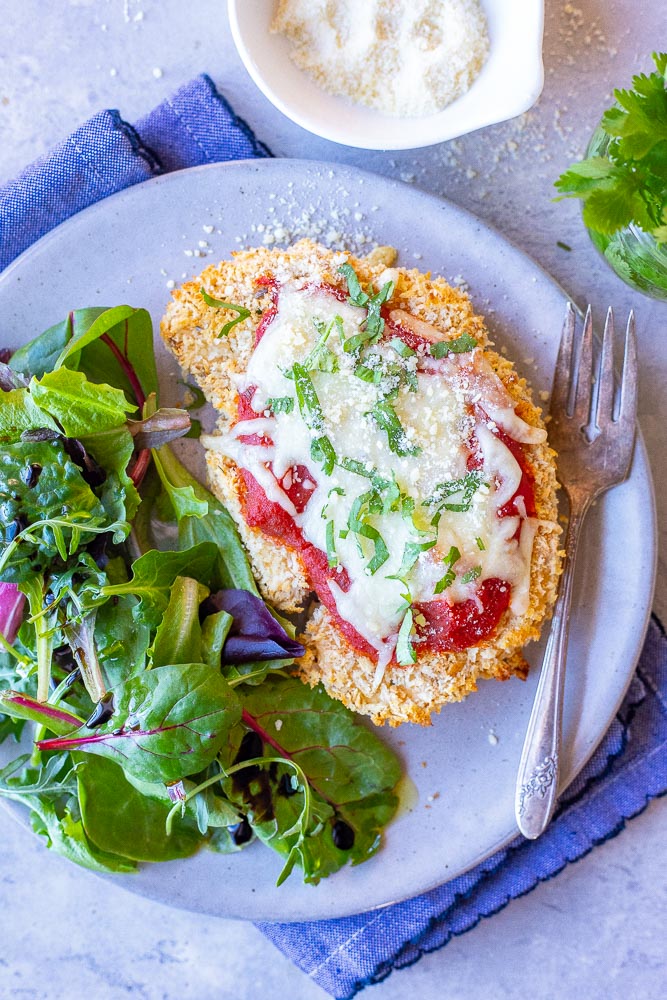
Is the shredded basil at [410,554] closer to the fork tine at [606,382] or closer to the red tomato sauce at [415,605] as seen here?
the red tomato sauce at [415,605]

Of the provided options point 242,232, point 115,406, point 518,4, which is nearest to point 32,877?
point 115,406

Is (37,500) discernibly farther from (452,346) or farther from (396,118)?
(396,118)

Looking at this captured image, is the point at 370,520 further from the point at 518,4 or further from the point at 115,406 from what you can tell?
the point at 518,4

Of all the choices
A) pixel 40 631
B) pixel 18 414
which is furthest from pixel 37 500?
pixel 40 631

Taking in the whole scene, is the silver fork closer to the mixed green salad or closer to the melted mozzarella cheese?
the melted mozzarella cheese

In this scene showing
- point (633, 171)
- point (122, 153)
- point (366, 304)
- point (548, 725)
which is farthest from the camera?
point (122, 153)
